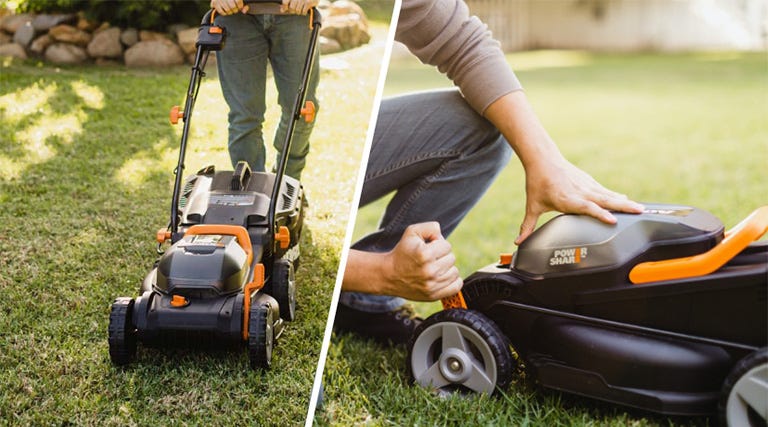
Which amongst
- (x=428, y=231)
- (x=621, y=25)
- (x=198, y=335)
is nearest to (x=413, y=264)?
(x=428, y=231)

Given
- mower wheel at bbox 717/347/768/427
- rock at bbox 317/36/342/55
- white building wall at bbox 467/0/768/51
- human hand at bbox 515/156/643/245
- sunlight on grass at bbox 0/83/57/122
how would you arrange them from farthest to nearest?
1. white building wall at bbox 467/0/768/51
2. rock at bbox 317/36/342/55
3. sunlight on grass at bbox 0/83/57/122
4. human hand at bbox 515/156/643/245
5. mower wheel at bbox 717/347/768/427

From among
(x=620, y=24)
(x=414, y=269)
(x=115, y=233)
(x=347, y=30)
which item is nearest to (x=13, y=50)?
(x=115, y=233)

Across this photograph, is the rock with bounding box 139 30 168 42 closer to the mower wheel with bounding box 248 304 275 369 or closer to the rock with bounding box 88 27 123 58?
the rock with bounding box 88 27 123 58

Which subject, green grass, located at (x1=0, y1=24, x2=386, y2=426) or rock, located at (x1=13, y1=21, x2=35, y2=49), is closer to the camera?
green grass, located at (x1=0, y1=24, x2=386, y2=426)

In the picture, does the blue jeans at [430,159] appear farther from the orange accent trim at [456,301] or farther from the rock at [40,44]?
the rock at [40,44]

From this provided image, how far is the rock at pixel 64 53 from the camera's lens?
191 cm

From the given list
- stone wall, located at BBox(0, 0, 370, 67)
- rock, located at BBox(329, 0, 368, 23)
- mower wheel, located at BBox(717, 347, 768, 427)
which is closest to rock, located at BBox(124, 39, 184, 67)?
stone wall, located at BBox(0, 0, 370, 67)

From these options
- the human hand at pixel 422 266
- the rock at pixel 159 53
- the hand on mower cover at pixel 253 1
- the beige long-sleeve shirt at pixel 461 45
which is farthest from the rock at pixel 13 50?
the human hand at pixel 422 266

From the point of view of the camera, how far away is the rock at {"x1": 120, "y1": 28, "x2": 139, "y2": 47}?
1948 millimetres

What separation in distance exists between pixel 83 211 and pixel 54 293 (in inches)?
9.6

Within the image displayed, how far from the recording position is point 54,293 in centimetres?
158

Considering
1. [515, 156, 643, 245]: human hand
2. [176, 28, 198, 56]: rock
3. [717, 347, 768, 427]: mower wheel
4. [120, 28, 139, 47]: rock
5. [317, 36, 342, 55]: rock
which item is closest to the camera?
[717, 347, 768, 427]: mower wheel

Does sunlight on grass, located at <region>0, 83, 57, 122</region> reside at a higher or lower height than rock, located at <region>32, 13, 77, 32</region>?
lower

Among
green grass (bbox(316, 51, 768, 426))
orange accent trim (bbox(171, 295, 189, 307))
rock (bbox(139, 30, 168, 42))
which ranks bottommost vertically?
green grass (bbox(316, 51, 768, 426))
